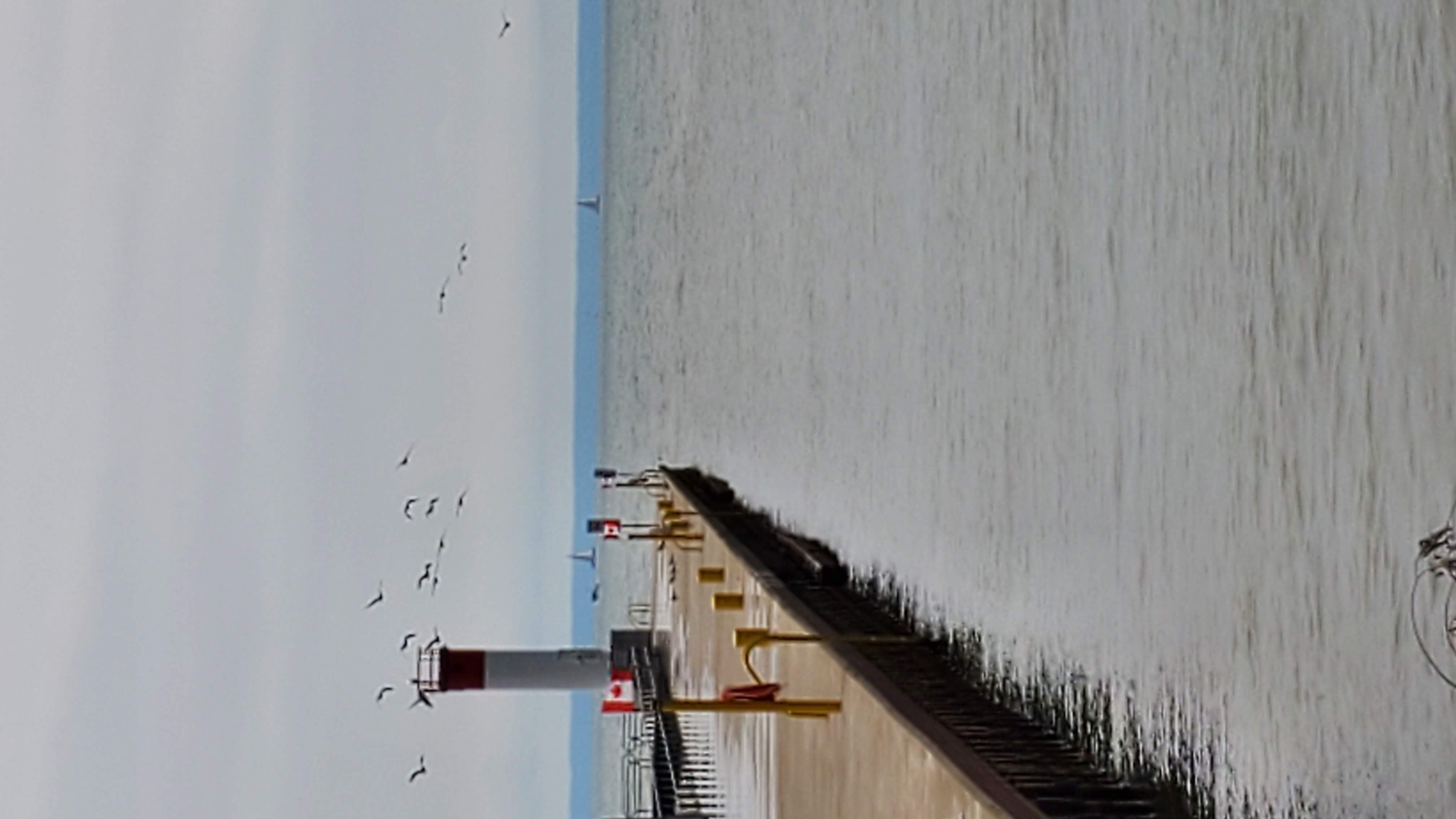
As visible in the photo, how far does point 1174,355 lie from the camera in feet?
17.0

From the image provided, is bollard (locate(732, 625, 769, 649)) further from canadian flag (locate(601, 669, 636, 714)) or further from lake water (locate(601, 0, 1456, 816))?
canadian flag (locate(601, 669, 636, 714))

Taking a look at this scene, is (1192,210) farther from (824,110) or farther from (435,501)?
(435,501)

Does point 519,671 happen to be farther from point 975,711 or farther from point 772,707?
point 975,711

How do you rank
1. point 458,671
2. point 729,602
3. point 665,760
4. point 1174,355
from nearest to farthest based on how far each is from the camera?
point 1174,355 < point 729,602 < point 665,760 < point 458,671

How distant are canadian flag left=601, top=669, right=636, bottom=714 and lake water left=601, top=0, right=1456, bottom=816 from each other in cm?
163

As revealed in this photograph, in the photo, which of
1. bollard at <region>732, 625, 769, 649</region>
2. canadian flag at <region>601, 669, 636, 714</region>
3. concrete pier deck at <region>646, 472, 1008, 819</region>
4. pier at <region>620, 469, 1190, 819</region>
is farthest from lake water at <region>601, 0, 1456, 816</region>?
canadian flag at <region>601, 669, 636, 714</region>

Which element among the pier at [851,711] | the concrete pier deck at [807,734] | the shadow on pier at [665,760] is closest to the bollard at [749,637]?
the pier at [851,711]

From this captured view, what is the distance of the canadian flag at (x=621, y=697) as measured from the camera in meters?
11.2

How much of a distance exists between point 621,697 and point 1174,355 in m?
7.26

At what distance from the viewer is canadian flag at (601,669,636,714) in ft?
36.9

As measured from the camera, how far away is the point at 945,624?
7961 mm

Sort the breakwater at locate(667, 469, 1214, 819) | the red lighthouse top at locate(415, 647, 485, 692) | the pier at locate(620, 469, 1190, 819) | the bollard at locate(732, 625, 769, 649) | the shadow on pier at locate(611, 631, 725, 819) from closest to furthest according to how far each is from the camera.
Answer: the breakwater at locate(667, 469, 1214, 819) < the pier at locate(620, 469, 1190, 819) < the bollard at locate(732, 625, 769, 649) < the shadow on pier at locate(611, 631, 725, 819) < the red lighthouse top at locate(415, 647, 485, 692)

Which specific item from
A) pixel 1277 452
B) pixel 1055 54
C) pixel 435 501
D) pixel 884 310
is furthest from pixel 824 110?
pixel 435 501

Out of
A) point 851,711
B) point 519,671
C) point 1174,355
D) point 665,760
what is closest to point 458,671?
point 519,671
